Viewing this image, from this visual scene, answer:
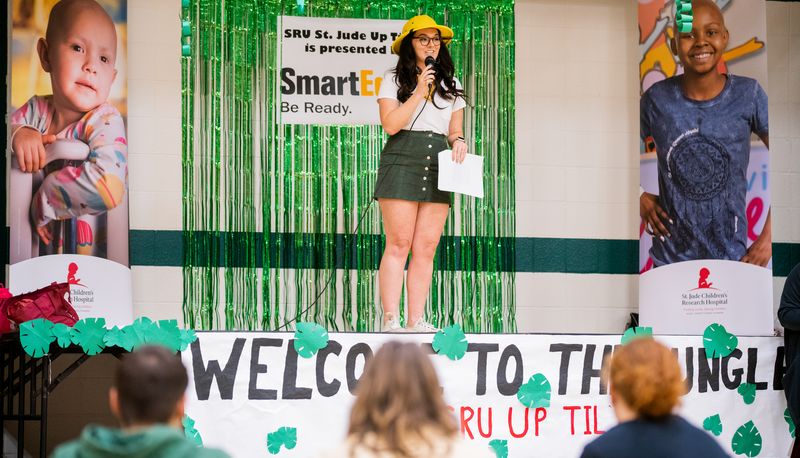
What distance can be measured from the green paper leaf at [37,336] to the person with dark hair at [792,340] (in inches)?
129

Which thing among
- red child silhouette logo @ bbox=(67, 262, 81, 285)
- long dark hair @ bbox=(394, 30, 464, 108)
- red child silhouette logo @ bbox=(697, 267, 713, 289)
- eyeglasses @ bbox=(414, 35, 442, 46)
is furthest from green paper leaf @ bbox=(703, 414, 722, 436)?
red child silhouette logo @ bbox=(67, 262, 81, 285)

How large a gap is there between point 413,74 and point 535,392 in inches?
63.5

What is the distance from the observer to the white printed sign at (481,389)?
15.0ft

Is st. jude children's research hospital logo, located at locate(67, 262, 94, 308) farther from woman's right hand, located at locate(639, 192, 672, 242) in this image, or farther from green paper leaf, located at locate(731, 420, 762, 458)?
green paper leaf, located at locate(731, 420, 762, 458)

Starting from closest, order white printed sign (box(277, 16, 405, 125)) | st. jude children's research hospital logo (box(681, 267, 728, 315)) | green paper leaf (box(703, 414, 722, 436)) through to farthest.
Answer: green paper leaf (box(703, 414, 722, 436))
st. jude children's research hospital logo (box(681, 267, 728, 315))
white printed sign (box(277, 16, 405, 125))

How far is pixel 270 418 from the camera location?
15.0ft

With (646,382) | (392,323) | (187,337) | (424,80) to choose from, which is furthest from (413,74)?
(646,382)

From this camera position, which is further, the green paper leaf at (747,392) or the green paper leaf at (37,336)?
the green paper leaf at (747,392)

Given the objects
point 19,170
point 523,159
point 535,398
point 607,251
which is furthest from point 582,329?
point 19,170

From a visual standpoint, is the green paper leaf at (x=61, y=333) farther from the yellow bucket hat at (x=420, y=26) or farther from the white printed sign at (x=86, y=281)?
the yellow bucket hat at (x=420, y=26)

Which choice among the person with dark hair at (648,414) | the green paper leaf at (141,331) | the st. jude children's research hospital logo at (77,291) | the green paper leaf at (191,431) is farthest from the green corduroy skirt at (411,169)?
the person with dark hair at (648,414)

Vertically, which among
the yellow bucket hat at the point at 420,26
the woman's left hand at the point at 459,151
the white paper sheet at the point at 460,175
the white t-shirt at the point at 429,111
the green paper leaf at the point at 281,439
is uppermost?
the yellow bucket hat at the point at 420,26

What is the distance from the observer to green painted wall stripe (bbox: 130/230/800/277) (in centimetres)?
642

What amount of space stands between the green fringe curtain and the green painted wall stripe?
0.01 meters
